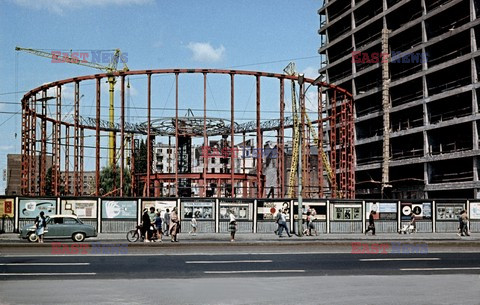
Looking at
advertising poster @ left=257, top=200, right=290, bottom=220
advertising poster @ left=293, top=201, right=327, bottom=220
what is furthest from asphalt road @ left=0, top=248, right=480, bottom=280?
advertising poster @ left=293, top=201, right=327, bottom=220

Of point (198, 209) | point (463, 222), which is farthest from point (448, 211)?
point (198, 209)

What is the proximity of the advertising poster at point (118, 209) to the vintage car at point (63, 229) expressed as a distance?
17.7 feet

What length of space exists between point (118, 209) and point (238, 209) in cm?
693

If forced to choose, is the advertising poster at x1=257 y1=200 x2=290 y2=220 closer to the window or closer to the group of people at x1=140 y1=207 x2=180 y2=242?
the group of people at x1=140 y1=207 x2=180 y2=242

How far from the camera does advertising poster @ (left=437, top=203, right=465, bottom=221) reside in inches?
1597

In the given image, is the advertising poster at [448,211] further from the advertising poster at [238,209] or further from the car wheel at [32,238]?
the car wheel at [32,238]

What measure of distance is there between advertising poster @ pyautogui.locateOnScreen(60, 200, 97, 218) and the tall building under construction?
3834cm

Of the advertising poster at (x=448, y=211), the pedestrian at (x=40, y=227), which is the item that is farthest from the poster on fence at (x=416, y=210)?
the pedestrian at (x=40, y=227)

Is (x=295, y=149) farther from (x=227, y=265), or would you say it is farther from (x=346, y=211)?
(x=227, y=265)

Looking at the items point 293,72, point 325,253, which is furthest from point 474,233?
point 293,72

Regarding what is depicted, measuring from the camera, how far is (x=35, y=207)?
3553 cm

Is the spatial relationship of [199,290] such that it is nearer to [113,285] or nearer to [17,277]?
[113,285]

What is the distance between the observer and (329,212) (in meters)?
38.8

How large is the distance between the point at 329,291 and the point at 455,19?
59364 millimetres
